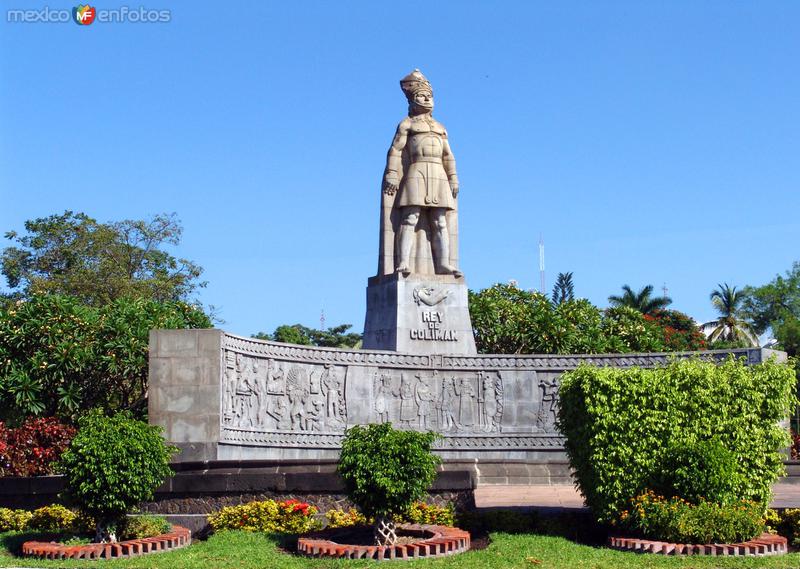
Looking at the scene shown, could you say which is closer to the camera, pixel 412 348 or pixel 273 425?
pixel 273 425

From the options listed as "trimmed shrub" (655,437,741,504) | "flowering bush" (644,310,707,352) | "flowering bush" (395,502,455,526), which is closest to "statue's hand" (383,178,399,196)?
"flowering bush" (395,502,455,526)

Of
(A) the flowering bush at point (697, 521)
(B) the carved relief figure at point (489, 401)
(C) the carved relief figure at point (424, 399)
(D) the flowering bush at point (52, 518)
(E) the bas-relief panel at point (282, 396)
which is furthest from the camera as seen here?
(B) the carved relief figure at point (489, 401)

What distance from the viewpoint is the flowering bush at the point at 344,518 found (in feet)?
47.0

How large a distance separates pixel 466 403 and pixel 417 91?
21.5 feet

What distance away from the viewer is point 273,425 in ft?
67.7

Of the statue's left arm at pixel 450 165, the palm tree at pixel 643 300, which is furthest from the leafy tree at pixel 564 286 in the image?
the statue's left arm at pixel 450 165

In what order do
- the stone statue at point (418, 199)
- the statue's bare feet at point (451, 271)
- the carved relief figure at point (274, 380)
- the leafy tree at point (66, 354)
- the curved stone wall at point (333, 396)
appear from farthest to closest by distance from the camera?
the statue's bare feet at point (451, 271), the stone statue at point (418, 199), the leafy tree at point (66, 354), the carved relief figure at point (274, 380), the curved stone wall at point (333, 396)

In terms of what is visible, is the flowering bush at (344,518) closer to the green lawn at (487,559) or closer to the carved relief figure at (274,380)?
the green lawn at (487,559)

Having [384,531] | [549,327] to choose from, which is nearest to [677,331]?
[549,327]

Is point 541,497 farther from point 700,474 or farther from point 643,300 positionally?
point 643,300

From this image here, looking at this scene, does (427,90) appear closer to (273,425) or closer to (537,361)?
(537,361)

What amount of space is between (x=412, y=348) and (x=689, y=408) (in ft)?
29.7

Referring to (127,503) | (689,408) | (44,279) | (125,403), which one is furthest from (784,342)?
(127,503)

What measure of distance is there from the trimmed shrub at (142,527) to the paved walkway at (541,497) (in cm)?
434
